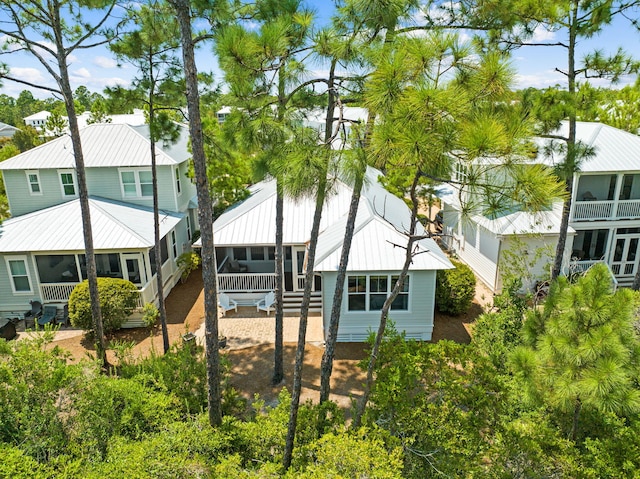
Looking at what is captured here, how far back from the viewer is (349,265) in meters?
12.6

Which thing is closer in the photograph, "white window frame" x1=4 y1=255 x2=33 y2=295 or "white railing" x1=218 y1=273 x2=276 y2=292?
"white window frame" x1=4 y1=255 x2=33 y2=295

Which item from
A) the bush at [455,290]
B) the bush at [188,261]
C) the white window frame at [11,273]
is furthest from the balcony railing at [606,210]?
the white window frame at [11,273]

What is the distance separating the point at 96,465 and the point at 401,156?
20.1 feet

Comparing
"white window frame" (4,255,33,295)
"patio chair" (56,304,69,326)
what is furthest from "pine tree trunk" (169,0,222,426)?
"white window frame" (4,255,33,295)

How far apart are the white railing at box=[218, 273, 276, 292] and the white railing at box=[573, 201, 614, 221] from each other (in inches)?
507

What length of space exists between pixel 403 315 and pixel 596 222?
1015 centimetres

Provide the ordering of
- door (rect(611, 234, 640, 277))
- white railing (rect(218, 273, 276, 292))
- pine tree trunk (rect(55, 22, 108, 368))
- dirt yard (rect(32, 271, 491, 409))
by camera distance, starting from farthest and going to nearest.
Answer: door (rect(611, 234, 640, 277)) → white railing (rect(218, 273, 276, 292)) → dirt yard (rect(32, 271, 491, 409)) → pine tree trunk (rect(55, 22, 108, 368))

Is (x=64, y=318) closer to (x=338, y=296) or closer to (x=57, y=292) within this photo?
(x=57, y=292)

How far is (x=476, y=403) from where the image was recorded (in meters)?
6.84

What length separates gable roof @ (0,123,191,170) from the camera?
17422 mm

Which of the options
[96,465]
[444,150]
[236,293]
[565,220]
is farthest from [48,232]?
[565,220]

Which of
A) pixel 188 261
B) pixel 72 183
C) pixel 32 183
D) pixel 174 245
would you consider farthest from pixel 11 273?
pixel 188 261

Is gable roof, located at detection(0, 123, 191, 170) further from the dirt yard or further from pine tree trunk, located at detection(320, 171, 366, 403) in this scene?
pine tree trunk, located at detection(320, 171, 366, 403)

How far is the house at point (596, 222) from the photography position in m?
16.3
